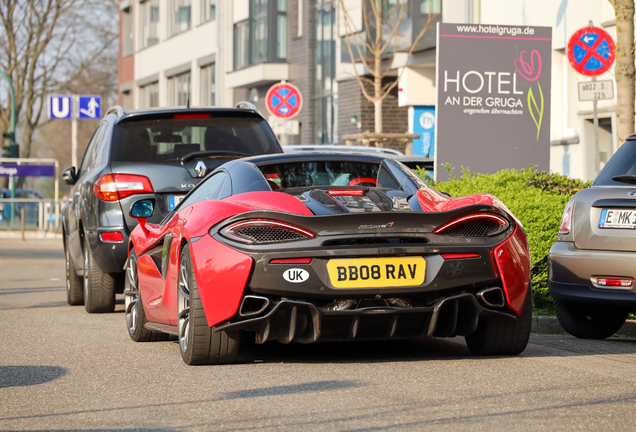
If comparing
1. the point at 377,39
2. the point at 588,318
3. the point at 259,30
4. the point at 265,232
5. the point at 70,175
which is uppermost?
the point at 259,30

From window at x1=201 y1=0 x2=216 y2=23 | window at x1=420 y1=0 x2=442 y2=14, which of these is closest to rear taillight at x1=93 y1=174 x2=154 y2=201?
window at x1=420 y1=0 x2=442 y2=14

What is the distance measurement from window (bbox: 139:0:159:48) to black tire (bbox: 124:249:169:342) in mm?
42786

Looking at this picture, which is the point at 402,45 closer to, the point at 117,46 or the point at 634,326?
the point at 634,326

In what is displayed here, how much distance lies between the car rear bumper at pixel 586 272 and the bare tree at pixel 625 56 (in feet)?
15.3

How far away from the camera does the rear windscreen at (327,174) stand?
22.3 feet

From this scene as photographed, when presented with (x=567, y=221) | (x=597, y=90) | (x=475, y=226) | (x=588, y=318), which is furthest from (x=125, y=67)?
(x=475, y=226)

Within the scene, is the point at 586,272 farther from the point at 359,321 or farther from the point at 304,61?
the point at 304,61

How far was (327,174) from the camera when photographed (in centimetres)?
693

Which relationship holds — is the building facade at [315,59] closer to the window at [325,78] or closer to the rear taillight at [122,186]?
the window at [325,78]

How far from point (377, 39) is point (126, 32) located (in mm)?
33844

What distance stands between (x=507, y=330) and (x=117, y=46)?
183 feet

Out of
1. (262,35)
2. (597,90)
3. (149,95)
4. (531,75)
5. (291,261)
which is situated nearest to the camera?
(291,261)

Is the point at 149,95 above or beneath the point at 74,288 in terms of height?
above

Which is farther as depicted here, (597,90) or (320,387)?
(597,90)
